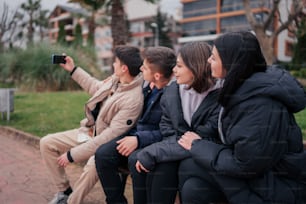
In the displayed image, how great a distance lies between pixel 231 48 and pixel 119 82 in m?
1.23

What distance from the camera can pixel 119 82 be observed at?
289 centimetres

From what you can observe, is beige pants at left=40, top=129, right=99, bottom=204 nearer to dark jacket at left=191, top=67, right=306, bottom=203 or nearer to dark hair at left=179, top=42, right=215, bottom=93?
dark hair at left=179, top=42, right=215, bottom=93

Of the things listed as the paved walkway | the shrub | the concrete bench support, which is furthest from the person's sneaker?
the shrub

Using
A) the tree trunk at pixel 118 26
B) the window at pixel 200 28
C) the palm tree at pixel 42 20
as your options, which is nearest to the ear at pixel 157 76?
the tree trunk at pixel 118 26

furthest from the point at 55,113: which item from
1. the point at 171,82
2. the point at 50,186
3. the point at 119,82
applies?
the point at 171,82

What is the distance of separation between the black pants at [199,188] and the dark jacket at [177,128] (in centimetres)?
14

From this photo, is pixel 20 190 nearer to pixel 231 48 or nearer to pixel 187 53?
pixel 187 53

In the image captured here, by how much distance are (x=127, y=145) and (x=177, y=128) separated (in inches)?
15.8

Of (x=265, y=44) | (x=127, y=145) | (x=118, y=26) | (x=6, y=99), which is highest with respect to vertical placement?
(x=118, y=26)

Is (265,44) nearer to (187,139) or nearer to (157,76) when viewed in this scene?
(157,76)

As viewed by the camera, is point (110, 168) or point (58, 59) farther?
point (58, 59)

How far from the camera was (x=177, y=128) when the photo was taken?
2.23 metres

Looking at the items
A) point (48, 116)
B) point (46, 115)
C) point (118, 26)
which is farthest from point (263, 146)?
point (118, 26)

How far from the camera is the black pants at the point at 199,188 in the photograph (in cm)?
189
